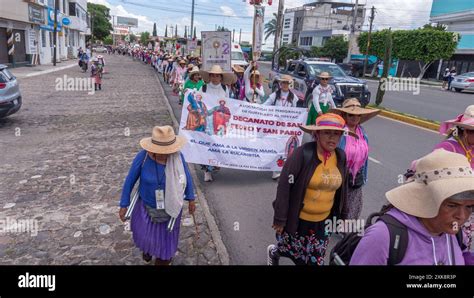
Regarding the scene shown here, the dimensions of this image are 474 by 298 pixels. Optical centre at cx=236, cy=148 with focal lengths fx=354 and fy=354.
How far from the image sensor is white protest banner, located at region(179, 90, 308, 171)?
6016mm

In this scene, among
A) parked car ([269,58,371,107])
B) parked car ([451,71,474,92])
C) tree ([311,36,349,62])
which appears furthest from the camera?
tree ([311,36,349,62])

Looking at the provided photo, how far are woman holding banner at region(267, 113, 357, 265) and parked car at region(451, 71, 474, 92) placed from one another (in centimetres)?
2571

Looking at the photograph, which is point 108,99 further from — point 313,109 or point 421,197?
point 421,197

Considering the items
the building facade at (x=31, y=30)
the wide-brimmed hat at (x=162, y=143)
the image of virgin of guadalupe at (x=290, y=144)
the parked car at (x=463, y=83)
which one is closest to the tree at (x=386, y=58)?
the image of virgin of guadalupe at (x=290, y=144)

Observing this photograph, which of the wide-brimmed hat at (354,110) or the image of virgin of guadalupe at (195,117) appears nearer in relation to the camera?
the wide-brimmed hat at (354,110)

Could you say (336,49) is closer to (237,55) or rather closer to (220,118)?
(237,55)

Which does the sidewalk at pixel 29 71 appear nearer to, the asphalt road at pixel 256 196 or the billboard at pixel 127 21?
the asphalt road at pixel 256 196

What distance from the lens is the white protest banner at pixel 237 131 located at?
6016mm

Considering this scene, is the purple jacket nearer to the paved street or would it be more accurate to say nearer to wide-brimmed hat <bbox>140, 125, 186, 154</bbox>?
wide-brimmed hat <bbox>140, 125, 186, 154</bbox>

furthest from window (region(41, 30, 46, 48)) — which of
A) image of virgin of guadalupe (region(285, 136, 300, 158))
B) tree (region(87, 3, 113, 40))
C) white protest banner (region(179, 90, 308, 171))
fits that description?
tree (region(87, 3, 113, 40))

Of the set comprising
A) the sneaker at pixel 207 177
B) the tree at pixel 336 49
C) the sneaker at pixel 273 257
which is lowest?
the sneaker at pixel 207 177

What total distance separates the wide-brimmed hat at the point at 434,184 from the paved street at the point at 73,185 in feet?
8.17

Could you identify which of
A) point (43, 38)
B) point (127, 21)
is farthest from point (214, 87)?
point (127, 21)
